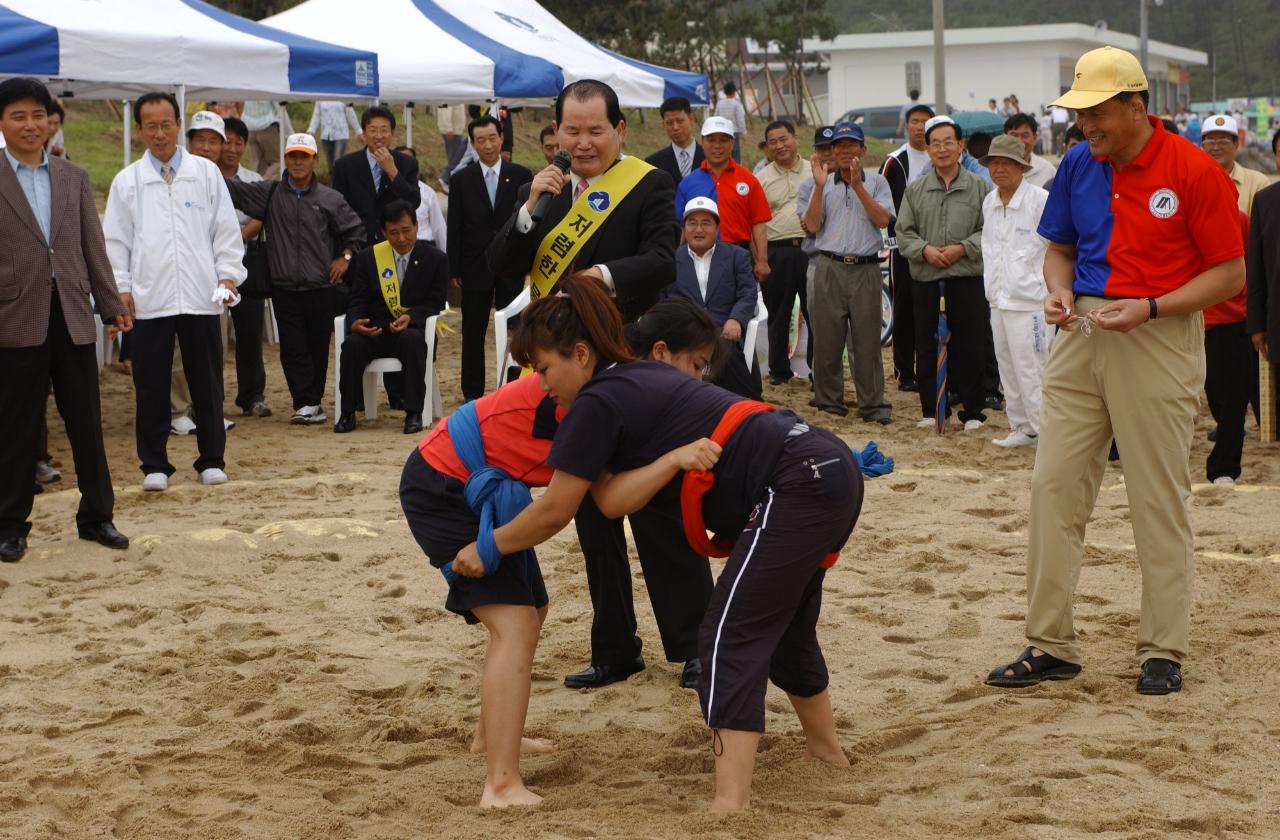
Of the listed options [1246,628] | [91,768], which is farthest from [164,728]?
[1246,628]

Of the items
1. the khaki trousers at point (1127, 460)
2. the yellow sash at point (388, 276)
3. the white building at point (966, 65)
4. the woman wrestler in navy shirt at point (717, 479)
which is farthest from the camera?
the white building at point (966, 65)

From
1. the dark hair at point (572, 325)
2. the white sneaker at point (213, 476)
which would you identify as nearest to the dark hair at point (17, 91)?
the white sneaker at point (213, 476)

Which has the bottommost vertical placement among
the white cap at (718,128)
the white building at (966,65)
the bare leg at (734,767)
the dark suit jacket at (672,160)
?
the bare leg at (734,767)

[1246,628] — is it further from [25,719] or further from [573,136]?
[25,719]

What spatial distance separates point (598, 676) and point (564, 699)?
169mm

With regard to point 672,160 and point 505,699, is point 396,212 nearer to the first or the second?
point 672,160

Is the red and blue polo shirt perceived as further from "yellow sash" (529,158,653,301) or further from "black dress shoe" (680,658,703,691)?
"black dress shoe" (680,658,703,691)

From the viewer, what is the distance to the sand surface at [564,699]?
3.84 m

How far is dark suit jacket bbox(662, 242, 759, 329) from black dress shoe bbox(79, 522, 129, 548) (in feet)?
13.4

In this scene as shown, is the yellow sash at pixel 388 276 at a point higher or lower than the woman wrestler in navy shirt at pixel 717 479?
higher

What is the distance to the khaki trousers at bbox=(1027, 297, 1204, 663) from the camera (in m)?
4.72

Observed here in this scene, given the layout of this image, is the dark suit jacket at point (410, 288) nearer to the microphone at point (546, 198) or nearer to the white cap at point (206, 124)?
the white cap at point (206, 124)

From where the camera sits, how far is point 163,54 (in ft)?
32.3

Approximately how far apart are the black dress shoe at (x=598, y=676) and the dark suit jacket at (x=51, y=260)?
3017 millimetres
